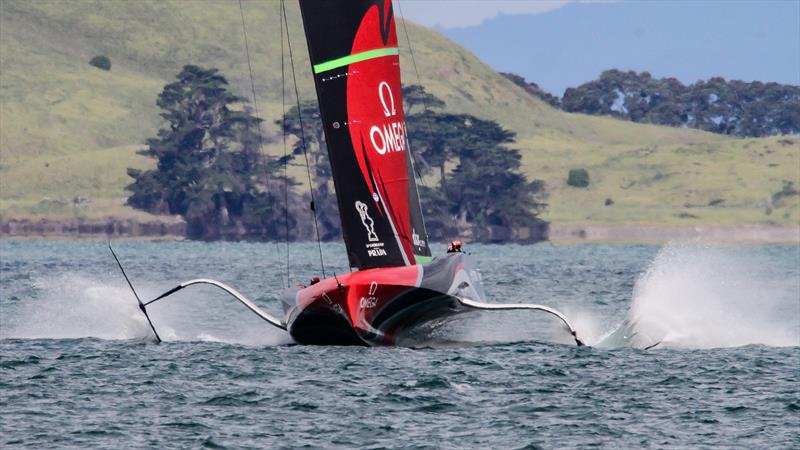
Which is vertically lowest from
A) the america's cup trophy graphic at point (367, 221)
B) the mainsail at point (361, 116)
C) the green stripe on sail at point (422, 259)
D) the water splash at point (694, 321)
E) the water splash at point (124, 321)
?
the water splash at point (694, 321)

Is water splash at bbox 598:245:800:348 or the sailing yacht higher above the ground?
the sailing yacht

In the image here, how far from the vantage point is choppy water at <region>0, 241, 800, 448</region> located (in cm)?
2891

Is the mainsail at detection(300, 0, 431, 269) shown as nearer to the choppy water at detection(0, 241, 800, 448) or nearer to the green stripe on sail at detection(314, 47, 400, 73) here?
the green stripe on sail at detection(314, 47, 400, 73)

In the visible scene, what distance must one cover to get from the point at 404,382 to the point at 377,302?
3.48 metres

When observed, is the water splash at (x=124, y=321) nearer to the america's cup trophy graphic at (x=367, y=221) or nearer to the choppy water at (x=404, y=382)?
the choppy water at (x=404, y=382)

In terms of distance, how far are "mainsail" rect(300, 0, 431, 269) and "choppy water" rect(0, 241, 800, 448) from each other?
2677mm

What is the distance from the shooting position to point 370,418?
30.5 meters

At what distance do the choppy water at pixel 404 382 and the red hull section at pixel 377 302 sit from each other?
2.32ft

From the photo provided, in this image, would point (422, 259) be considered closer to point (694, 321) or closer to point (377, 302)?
point (377, 302)

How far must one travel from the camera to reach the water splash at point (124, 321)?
4444 centimetres

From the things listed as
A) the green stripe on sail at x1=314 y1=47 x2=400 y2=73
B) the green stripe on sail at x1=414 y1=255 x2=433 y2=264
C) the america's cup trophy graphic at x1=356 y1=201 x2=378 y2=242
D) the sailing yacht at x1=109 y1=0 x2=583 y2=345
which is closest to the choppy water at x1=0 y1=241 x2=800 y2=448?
the sailing yacht at x1=109 y1=0 x2=583 y2=345

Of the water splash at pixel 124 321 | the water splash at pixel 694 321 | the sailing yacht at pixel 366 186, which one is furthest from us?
the water splash at pixel 124 321

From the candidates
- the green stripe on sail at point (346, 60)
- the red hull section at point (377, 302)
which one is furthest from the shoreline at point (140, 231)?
the red hull section at point (377, 302)

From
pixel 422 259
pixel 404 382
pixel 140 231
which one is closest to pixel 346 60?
pixel 422 259
